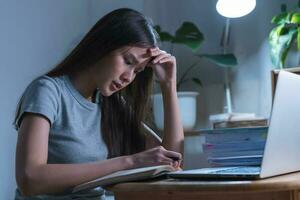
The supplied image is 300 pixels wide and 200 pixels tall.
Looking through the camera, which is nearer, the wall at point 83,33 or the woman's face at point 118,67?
the woman's face at point 118,67

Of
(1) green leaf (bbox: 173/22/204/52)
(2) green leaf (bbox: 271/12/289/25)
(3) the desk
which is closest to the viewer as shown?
(3) the desk

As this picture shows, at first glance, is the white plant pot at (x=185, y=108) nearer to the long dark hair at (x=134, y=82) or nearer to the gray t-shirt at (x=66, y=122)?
the long dark hair at (x=134, y=82)

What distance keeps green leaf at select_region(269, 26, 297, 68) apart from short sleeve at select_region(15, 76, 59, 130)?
122 centimetres

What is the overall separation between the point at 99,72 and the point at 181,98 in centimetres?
96

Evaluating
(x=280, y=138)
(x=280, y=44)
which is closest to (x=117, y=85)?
(x=280, y=138)

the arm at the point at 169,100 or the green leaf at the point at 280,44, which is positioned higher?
the green leaf at the point at 280,44

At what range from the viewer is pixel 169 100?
49.8 inches

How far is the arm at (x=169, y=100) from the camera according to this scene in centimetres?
123

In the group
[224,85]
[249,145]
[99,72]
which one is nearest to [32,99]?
[99,72]

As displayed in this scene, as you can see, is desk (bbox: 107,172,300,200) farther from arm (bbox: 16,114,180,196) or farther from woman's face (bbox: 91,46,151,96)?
woman's face (bbox: 91,46,151,96)

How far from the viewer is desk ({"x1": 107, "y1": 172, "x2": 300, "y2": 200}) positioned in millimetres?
666

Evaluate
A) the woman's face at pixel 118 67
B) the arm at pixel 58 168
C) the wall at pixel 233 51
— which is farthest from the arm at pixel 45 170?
the wall at pixel 233 51

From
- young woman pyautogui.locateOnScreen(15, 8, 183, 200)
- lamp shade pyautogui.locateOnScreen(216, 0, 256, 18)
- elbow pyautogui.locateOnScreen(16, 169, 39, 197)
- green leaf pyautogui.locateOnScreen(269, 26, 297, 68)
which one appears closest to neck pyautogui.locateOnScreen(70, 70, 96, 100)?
young woman pyautogui.locateOnScreen(15, 8, 183, 200)

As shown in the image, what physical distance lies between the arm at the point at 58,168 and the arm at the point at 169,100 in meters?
0.34
